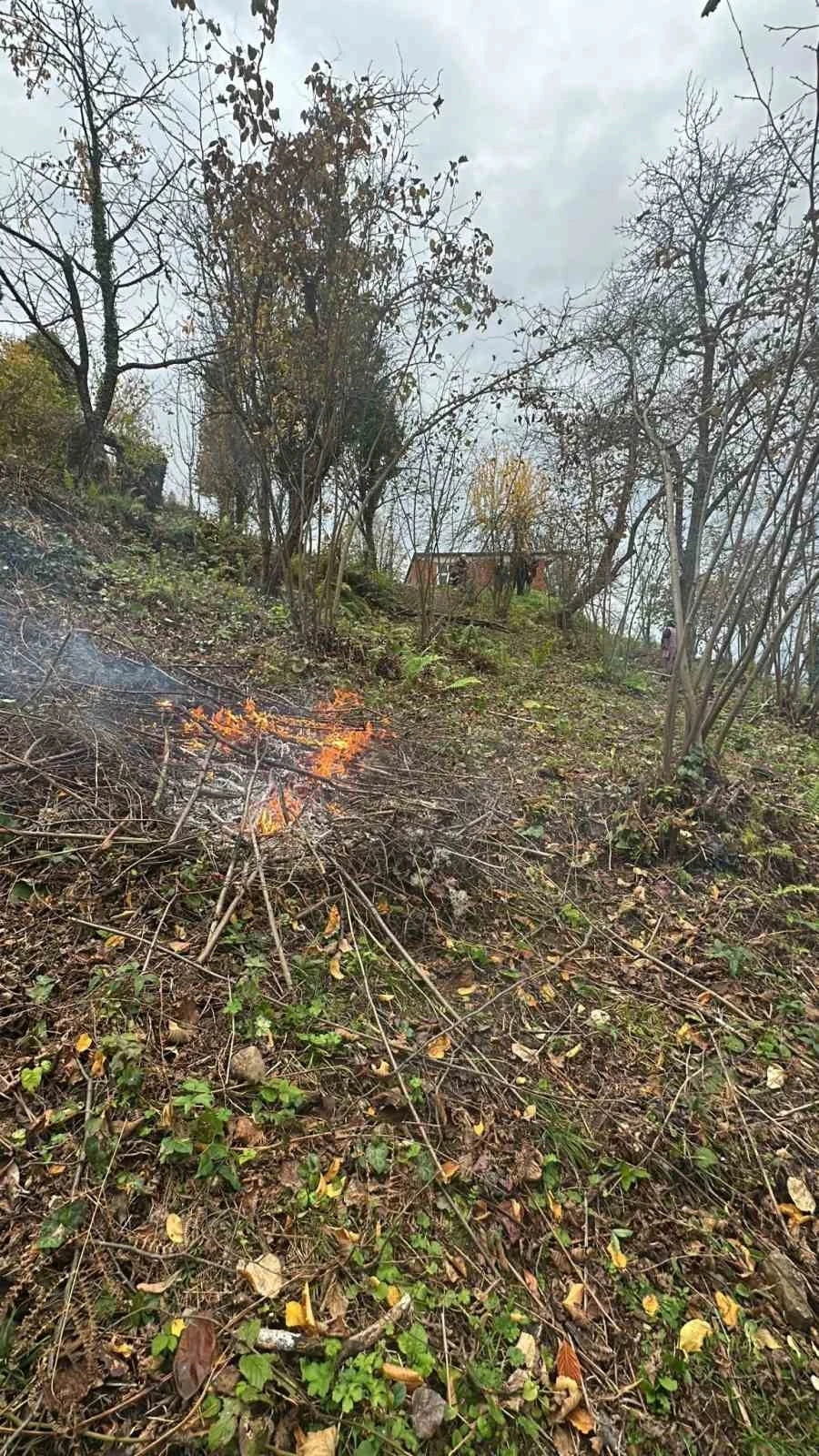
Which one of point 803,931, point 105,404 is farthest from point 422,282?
point 803,931

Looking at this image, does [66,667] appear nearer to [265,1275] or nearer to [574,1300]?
[265,1275]

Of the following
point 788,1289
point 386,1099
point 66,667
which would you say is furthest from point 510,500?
point 788,1289

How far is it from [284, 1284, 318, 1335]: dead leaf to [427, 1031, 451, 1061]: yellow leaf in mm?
728

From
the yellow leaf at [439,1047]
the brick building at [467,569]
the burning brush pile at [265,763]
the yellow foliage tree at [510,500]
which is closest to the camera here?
the yellow leaf at [439,1047]

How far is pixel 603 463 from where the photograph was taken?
6988 millimetres

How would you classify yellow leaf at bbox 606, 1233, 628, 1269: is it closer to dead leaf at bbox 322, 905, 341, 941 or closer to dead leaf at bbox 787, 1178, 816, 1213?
dead leaf at bbox 787, 1178, 816, 1213

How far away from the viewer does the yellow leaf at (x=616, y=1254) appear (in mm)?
1513

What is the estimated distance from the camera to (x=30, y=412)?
22.6ft

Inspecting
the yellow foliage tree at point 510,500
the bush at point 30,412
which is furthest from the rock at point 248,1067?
the yellow foliage tree at point 510,500

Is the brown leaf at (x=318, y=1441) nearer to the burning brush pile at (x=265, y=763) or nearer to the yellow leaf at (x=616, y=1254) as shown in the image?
the yellow leaf at (x=616, y=1254)

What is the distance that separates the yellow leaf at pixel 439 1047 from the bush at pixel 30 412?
751cm

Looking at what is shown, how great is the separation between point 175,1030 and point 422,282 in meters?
6.49

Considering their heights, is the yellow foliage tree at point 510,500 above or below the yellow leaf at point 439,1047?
above

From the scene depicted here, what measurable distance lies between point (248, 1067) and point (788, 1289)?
58.8 inches
